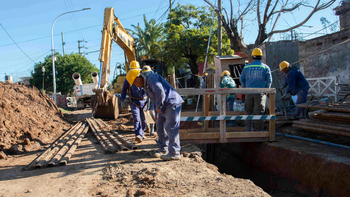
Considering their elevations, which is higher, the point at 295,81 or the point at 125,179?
the point at 295,81

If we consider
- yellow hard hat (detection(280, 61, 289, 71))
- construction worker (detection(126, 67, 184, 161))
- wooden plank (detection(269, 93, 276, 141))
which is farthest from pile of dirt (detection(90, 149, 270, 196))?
yellow hard hat (detection(280, 61, 289, 71))

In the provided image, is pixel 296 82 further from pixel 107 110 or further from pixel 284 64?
pixel 107 110

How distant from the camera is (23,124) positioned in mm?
6293

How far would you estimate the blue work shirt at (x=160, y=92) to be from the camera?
3.71m

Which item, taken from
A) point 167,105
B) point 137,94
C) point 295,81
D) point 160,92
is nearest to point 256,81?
point 295,81

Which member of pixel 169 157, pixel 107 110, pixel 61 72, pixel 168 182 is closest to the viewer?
pixel 168 182

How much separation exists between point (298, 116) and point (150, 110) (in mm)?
3943

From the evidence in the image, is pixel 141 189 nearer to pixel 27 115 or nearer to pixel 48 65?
pixel 27 115

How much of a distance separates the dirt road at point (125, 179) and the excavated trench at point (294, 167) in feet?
4.71

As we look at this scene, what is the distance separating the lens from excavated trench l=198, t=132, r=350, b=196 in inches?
138

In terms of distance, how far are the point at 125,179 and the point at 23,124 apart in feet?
15.0

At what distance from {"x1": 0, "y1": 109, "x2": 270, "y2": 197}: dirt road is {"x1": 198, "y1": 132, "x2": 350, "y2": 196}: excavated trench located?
1437 mm

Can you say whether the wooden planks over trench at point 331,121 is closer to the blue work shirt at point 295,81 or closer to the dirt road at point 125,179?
the blue work shirt at point 295,81

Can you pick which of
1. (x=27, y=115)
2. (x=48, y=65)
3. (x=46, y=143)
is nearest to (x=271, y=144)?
(x=46, y=143)
